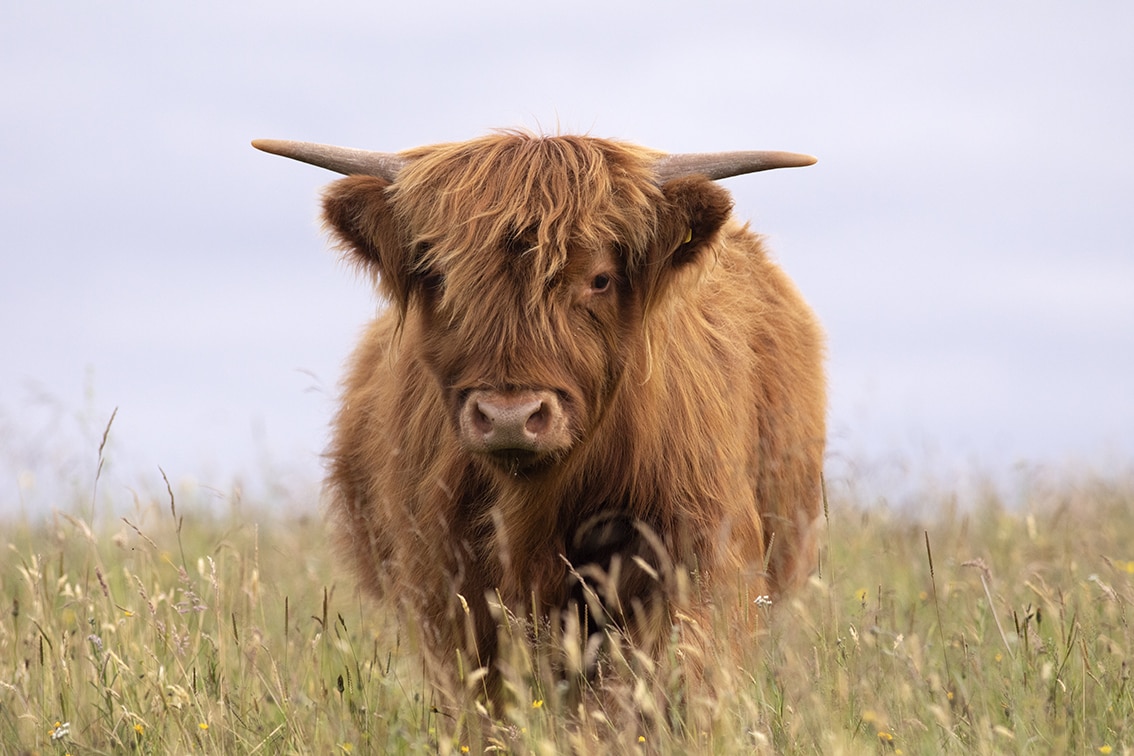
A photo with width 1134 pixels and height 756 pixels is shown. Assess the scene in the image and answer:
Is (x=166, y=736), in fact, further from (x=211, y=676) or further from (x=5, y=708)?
(x=5, y=708)

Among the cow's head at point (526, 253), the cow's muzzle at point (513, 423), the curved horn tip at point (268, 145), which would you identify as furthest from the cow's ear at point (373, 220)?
the cow's muzzle at point (513, 423)

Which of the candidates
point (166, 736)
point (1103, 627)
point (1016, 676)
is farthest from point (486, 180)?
point (1103, 627)

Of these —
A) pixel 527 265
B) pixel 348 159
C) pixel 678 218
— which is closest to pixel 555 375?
pixel 527 265

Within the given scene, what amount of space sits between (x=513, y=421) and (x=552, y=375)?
27cm

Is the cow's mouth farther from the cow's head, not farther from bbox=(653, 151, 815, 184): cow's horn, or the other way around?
bbox=(653, 151, 815, 184): cow's horn

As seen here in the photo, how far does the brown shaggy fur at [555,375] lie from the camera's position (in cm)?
372

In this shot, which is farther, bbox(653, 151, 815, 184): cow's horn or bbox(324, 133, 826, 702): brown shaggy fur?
bbox(653, 151, 815, 184): cow's horn

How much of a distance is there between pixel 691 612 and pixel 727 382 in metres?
0.87

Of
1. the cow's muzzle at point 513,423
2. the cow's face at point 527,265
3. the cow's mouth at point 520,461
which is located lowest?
the cow's mouth at point 520,461

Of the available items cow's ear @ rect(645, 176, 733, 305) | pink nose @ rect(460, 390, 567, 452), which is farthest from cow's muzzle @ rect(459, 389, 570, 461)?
cow's ear @ rect(645, 176, 733, 305)

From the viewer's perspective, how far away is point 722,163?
157 inches

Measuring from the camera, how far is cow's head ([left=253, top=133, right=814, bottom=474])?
140 inches

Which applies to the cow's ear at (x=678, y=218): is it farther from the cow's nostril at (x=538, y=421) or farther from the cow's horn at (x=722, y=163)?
the cow's nostril at (x=538, y=421)

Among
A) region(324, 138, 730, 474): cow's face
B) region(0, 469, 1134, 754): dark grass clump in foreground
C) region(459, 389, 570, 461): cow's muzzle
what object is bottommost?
region(0, 469, 1134, 754): dark grass clump in foreground
